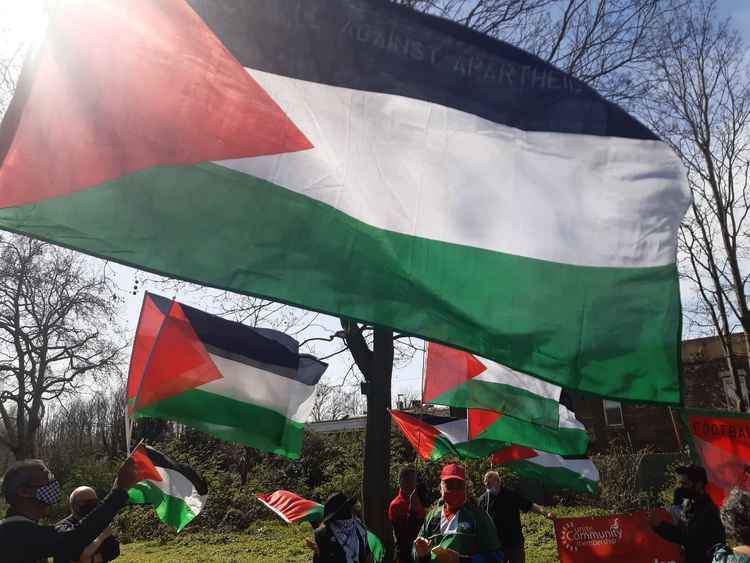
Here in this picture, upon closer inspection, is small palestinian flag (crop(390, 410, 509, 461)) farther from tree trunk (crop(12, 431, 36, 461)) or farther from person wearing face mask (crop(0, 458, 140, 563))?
tree trunk (crop(12, 431, 36, 461))

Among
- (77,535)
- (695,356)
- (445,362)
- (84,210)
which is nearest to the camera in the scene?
(77,535)

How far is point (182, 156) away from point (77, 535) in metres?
1.98

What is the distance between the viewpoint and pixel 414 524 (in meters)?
7.79

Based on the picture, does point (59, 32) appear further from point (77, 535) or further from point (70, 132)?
point (77, 535)

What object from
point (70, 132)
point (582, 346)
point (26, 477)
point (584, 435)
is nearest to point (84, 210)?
point (70, 132)

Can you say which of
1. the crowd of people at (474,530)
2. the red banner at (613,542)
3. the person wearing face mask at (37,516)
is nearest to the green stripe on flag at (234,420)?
the crowd of people at (474,530)

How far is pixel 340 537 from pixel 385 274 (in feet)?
8.83

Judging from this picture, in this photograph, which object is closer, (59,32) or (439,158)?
(59,32)

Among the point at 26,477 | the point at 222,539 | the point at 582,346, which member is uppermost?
the point at 582,346

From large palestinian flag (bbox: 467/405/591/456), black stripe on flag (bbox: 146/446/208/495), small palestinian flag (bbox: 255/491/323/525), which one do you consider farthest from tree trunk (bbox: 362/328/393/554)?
black stripe on flag (bbox: 146/446/208/495)

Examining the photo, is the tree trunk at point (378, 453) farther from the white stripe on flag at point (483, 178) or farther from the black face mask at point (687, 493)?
the white stripe on flag at point (483, 178)

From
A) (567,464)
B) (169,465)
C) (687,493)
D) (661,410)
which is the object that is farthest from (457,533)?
(661,410)

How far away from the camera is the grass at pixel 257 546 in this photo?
45.6 ft

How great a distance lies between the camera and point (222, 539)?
1816cm
